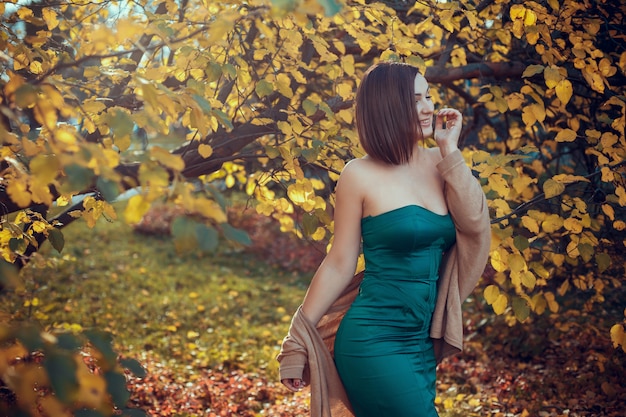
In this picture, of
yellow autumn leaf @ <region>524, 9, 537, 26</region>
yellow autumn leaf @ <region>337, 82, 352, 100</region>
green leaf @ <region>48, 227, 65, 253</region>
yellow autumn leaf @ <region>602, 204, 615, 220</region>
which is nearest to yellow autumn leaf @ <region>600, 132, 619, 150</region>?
yellow autumn leaf @ <region>602, 204, 615, 220</region>

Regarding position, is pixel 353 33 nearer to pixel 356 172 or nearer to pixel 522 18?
pixel 522 18

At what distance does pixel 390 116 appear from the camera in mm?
2447

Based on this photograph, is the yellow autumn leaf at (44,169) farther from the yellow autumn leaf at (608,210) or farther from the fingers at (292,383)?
the yellow autumn leaf at (608,210)

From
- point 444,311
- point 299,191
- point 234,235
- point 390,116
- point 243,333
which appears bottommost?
point 243,333

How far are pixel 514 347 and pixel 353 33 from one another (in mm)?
3733

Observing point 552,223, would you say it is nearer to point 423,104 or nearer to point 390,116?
point 423,104

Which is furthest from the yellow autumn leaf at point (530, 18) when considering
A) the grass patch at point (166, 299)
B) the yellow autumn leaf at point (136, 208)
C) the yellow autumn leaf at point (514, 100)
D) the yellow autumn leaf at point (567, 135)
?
the grass patch at point (166, 299)

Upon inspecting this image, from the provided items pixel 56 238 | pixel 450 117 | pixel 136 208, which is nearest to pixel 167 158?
pixel 136 208

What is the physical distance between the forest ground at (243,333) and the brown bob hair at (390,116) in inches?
104

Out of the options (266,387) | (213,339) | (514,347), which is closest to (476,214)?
(266,387)

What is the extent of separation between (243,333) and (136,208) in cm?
617

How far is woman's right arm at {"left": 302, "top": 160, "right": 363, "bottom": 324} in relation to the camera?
245 cm

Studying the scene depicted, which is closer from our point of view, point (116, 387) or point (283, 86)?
point (116, 387)

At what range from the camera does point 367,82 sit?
98.6 inches
